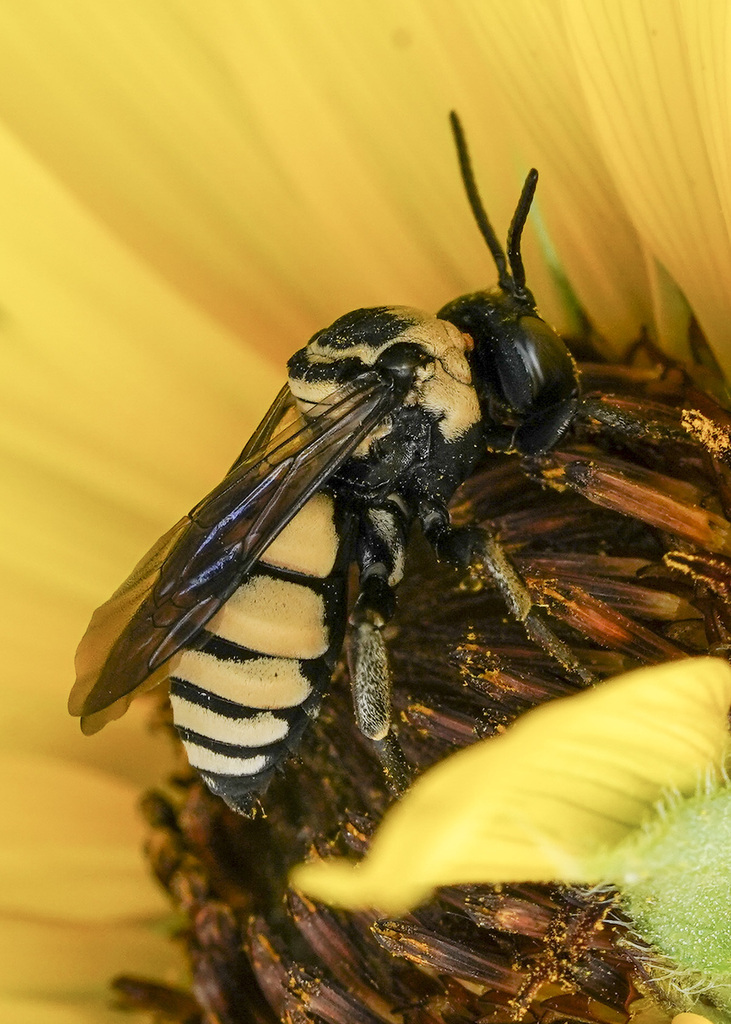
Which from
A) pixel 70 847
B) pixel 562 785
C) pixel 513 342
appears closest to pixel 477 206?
pixel 513 342

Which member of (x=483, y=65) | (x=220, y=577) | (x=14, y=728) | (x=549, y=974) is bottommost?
(x=549, y=974)

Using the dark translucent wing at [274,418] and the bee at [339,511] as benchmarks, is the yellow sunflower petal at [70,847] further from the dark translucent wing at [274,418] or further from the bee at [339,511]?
the dark translucent wing at [274,418]

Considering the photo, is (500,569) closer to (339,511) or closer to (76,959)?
(339,511)

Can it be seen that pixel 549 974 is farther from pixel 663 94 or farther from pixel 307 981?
pixel 663 94

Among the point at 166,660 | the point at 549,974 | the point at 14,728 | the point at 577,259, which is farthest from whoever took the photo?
the point at 14,728

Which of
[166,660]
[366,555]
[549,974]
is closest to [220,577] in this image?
[166,660]
